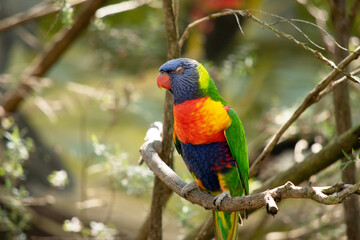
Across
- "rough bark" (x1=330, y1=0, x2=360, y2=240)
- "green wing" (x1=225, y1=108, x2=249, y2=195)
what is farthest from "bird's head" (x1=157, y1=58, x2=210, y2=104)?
"rough bark" (x1=330, y1=0, x2=360, y2=240)

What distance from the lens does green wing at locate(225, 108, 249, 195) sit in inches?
72.9

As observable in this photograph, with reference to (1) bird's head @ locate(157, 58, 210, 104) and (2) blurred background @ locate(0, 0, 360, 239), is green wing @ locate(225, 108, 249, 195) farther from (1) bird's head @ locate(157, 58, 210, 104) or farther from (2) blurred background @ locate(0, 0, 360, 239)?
(2) blurred background @ locate(0, 0, 360, 239)

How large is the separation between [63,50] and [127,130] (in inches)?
81.7

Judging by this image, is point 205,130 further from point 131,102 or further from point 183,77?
point 131,102

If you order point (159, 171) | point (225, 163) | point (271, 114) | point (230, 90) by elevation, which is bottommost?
point (159, 171)

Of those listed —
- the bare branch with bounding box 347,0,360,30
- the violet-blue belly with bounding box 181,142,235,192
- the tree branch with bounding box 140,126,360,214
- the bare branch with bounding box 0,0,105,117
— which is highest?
the bare branch with bounding box 0,0,105,117

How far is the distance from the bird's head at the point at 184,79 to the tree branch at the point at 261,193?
1.02 feet

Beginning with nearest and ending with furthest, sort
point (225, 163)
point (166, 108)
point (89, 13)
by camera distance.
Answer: point (225, 163)
point (166, 108)
point (89, 13)

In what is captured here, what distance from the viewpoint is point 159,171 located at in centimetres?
171

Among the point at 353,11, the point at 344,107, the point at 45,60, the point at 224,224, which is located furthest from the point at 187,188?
the point at 45,60

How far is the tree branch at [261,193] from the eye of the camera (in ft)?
3.59

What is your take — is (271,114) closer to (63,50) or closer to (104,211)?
(63,50)

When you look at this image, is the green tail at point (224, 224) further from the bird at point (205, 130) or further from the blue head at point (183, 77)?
the blue head at point (183, 77)

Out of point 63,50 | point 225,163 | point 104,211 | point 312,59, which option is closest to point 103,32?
point 63,50
